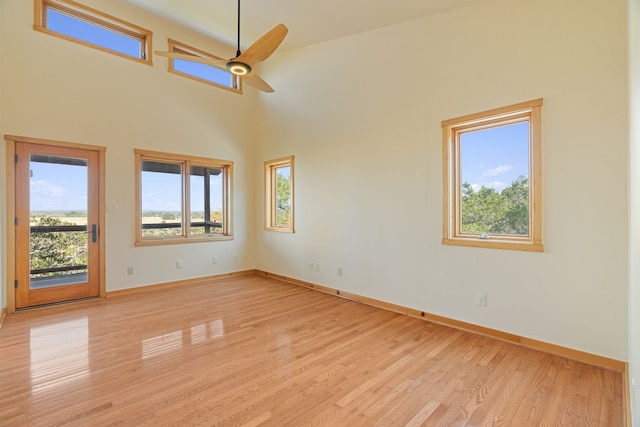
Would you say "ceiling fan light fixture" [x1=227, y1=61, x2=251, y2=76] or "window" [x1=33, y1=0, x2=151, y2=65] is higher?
"window" [x1=33, y1=0, x2=151, y2=65]

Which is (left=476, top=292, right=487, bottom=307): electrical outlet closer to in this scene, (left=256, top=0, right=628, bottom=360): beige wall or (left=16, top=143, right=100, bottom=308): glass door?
(left=256, top=0, right=628, bottom=360): beige wall

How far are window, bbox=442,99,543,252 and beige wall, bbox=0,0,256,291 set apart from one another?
401 cm

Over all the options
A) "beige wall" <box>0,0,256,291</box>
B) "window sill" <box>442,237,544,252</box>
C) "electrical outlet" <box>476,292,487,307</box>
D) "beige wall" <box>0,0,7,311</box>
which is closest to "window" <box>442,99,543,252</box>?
"window sill" <box>442,237,544,252</box>

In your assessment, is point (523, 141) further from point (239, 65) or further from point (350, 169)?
point (239, 65)

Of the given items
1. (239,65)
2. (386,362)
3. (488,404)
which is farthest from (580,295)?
(239,65)

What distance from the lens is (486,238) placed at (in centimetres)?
315

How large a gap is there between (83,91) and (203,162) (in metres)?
1.90

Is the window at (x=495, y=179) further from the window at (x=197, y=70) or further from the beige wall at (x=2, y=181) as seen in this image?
the beige wall at (x=2, y=181)

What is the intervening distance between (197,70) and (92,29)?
1.52 metres

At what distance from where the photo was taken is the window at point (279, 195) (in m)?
5.54

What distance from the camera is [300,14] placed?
12.6 feet

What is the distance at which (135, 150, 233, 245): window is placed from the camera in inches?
193

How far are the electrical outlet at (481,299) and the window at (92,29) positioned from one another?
18.8 ft

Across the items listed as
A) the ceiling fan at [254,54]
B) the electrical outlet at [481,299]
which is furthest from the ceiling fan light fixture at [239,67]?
the electrical outlet at [481,299]
